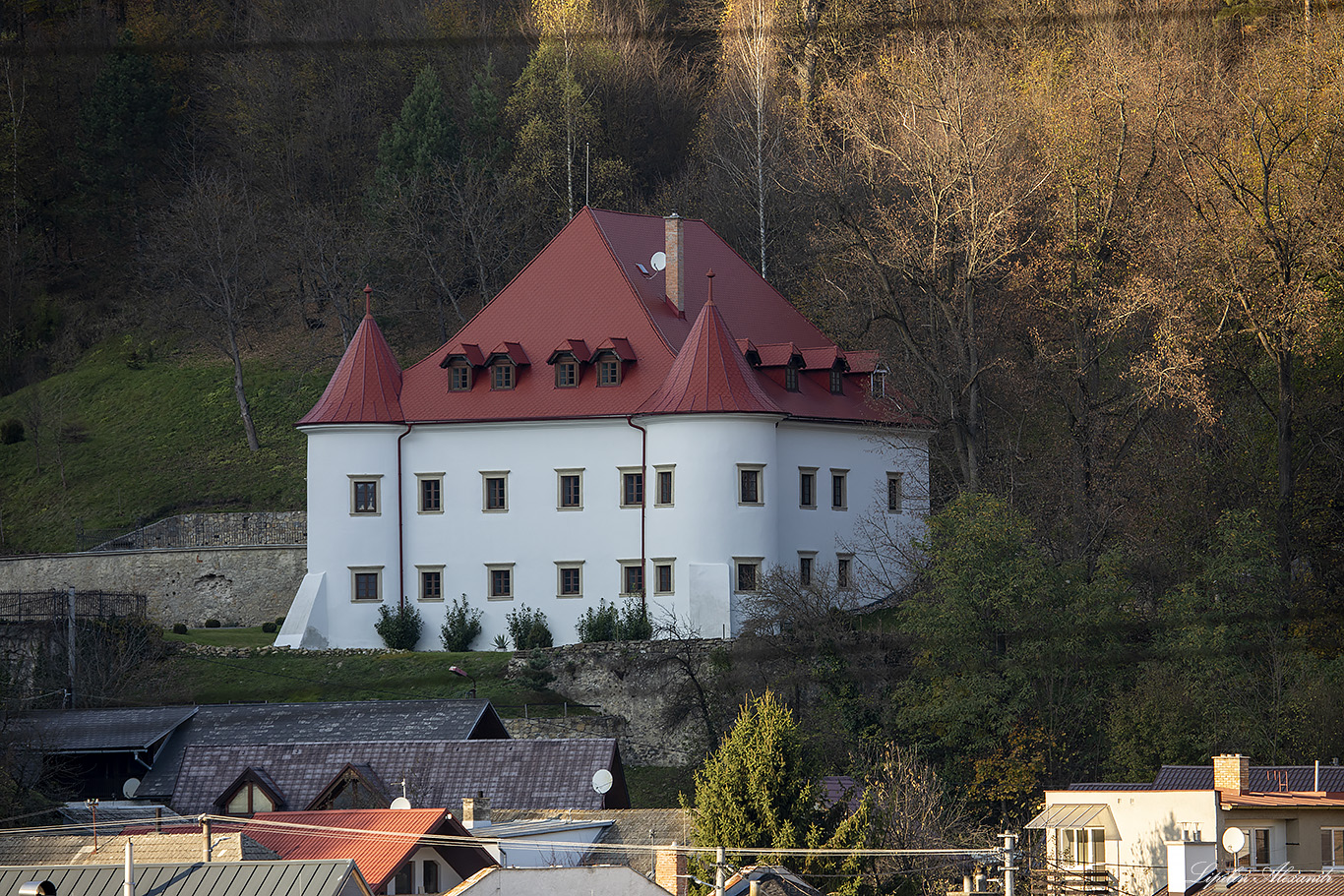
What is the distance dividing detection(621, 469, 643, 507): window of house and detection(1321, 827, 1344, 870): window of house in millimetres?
22314

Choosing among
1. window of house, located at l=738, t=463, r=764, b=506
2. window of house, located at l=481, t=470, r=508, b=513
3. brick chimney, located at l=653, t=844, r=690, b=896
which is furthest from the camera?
window of house, located at l=481, t=470, r=508, b=513

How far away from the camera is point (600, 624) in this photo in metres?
51.0

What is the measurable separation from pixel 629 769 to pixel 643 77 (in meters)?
36.0

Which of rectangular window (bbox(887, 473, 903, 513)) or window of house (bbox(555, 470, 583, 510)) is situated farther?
rectangular window (bbox(887, 473, 903, 513))

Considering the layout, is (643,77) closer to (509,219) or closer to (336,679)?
(509,219)

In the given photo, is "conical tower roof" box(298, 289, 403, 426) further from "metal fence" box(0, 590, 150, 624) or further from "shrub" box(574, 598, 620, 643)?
"shrub" box(574, 598, 620, 643)

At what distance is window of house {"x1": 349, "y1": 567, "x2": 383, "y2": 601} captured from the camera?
53.3 m

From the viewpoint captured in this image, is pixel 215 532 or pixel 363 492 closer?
pixel 363 492

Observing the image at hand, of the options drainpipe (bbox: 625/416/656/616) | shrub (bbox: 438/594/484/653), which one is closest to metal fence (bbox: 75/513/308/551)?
shrub (bbox: 438/594/484/653)

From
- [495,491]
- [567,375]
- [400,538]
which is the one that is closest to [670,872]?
[495,491]

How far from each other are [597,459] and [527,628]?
4.64 meters

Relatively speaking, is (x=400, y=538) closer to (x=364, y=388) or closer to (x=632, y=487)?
(x=364, y=388)

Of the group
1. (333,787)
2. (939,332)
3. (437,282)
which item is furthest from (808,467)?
(437,282)

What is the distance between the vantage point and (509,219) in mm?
70688
